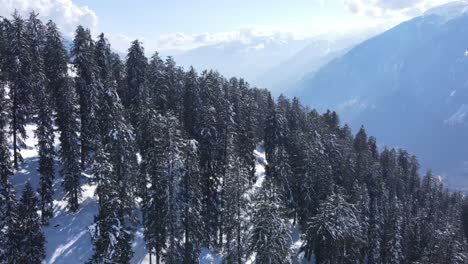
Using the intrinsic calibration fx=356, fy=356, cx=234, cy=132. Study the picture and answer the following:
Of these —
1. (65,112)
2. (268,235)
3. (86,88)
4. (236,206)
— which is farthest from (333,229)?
(86,88)

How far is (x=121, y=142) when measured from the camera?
122ft

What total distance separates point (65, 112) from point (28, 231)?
18.0 meters

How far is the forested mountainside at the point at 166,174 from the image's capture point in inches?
1244

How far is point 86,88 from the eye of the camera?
47719 millimetres

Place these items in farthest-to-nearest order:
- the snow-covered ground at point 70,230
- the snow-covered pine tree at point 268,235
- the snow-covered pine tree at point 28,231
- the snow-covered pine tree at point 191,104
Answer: the snow-covered pine tree at point 191,104 → the snow-covered ground at point 70,230 → the snow-covered pine tree at point 28,231 → the snow-covered pine tree at point 268,235

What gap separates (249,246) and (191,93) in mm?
32256

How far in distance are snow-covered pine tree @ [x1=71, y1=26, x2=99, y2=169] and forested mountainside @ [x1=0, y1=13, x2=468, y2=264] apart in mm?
174

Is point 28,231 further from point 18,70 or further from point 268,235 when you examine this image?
point 18,70

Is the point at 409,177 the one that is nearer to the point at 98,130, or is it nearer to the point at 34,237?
the point at 98,130

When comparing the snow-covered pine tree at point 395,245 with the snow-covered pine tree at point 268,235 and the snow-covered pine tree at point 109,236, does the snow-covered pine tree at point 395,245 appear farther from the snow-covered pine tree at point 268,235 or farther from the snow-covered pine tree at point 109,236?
the snow-covered pine tree at point 109,236

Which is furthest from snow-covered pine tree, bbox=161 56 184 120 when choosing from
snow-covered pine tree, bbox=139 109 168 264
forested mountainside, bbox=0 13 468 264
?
snow-covered pine tree, bbox=139 109 168 264

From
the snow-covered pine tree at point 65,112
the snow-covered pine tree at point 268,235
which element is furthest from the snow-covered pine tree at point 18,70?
the snow-covered pine tree at point 268,235

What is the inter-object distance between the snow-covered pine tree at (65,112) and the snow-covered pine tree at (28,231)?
10.7 meters

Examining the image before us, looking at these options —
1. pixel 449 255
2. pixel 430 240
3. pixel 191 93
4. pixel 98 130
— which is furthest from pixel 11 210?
pixel 430 240
